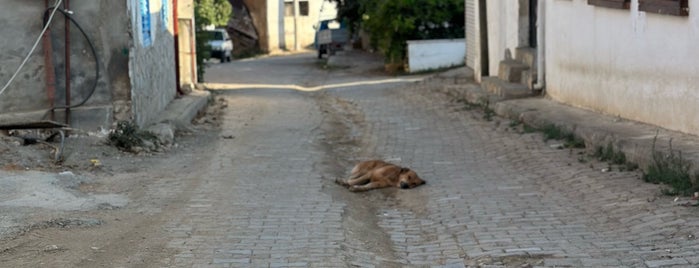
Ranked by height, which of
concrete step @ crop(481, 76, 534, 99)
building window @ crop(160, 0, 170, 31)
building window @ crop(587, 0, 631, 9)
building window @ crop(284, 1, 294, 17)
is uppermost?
building window @ crop(284, 1, 294, 17)

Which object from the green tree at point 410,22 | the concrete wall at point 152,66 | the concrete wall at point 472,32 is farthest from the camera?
the green tree at point 410,22

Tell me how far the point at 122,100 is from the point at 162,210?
4.06 m

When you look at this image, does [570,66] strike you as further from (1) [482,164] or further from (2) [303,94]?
(2) [303,94]

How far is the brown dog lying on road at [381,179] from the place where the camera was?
9.61 meters

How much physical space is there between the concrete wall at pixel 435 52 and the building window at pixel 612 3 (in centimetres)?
1602

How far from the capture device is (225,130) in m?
14.7

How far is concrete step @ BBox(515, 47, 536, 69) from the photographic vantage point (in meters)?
16.8

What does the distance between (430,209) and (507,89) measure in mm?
7993

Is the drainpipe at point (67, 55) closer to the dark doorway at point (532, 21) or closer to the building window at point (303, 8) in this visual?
the dark doorway at point (532, 21)

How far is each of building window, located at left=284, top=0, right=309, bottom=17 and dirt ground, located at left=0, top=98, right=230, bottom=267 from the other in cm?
4210

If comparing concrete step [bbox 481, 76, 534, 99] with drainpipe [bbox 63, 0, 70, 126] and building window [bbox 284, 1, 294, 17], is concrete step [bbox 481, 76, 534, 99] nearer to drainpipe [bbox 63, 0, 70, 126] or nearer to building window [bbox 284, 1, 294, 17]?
drainpipe [bbox 63, 0, 70, 126]

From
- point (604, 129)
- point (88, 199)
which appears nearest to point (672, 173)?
point (604, 129)

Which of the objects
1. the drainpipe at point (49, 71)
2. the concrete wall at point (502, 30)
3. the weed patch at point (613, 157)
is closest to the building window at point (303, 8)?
the concrete wall at point (502, 30)

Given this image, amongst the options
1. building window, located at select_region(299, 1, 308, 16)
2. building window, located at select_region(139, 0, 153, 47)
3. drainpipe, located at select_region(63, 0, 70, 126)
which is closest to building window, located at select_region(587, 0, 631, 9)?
building window, located at select_region(139, 0, 153, 47)
